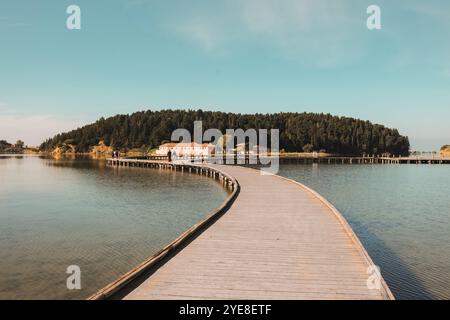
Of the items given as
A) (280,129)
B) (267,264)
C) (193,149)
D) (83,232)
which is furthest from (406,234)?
(280,129)

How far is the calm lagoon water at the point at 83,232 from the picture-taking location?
9.81m

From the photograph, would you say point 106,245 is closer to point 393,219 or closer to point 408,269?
point 408,269

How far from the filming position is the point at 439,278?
9930 mm

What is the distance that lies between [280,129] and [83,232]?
133 metres

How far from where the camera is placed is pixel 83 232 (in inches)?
589

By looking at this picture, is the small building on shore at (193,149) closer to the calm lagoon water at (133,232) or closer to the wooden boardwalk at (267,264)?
the calm lagoon water at (133,232)

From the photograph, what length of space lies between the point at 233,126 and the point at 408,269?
129 meters

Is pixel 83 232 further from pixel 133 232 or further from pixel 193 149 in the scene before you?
pixel 193 149

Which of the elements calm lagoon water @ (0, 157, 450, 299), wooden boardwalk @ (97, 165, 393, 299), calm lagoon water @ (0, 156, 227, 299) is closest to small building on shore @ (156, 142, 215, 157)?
calm lagoon water @ (0, 156, 227, 299)

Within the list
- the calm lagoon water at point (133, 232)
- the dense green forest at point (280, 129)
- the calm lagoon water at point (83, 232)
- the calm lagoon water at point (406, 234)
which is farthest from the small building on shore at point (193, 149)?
the calm lagoon water at point (406, 234)

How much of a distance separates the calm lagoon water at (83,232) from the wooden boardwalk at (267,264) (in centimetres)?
286
